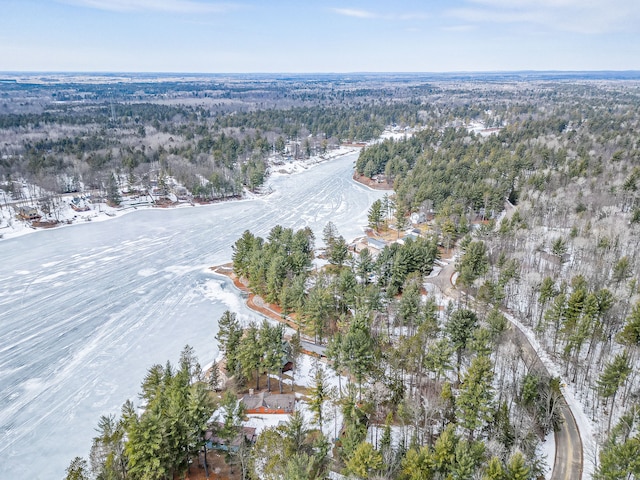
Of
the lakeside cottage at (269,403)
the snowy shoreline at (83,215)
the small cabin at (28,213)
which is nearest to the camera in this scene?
the lakeside cottage at (269,403)

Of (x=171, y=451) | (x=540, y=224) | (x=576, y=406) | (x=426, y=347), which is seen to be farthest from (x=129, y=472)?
(x=540, y=224)

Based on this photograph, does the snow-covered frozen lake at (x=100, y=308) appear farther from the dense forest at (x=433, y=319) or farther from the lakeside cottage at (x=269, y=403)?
the lakeside cottage at (x=269, y=403)

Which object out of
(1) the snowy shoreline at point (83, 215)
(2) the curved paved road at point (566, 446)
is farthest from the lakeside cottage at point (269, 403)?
(1) the snowy shoreline at point (83, 215)

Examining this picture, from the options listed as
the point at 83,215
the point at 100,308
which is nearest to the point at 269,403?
the point at 100,308

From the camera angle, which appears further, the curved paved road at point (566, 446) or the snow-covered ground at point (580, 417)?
the snow-covered ground at point (580, 417)

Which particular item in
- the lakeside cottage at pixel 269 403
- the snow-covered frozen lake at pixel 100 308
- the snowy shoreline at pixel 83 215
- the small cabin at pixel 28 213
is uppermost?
the small cabin at pixel 28 213

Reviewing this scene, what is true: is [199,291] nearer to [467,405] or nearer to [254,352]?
[254,352]

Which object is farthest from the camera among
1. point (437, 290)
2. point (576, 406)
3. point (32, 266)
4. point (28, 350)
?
point (32, 266)

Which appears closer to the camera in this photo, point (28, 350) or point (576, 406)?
point (576, 406)

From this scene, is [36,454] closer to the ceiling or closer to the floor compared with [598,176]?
closer to the floor
